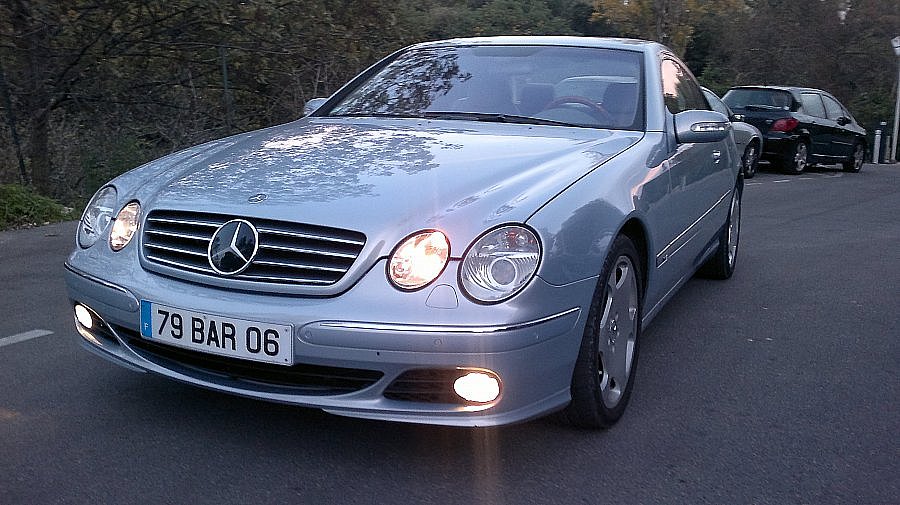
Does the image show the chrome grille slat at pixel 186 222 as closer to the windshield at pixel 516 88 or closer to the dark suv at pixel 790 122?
the windshield at pixel 516 88

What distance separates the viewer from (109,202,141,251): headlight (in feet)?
10.6

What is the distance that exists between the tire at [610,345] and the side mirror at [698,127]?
0.79m

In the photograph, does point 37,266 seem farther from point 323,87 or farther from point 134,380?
point 323,87

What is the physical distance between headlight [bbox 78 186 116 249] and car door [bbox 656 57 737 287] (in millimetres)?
2060

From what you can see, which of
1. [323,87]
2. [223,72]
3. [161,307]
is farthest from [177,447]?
[323,87]

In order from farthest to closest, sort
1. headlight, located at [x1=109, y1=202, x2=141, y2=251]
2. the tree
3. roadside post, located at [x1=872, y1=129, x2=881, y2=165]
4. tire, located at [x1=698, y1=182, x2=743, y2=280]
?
the tree
roadside post, located at [x1=872, y1=129, x2=881, y2=165]
tire, located at [x1=698, y1=182, x2=743, y2=280]
headlight, located at [x1=109, y1=202, x2=141, y2=251]

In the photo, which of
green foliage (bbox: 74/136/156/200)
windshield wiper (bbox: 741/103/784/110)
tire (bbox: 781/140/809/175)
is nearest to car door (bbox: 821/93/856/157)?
tire (bbox: 781/140/809/175)

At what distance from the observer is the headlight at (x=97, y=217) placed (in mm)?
3346

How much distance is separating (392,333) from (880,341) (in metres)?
2.99

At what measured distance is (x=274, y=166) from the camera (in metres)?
3.36

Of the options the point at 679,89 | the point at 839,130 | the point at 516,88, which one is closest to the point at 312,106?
the point at 516,88

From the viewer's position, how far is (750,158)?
13922 mm

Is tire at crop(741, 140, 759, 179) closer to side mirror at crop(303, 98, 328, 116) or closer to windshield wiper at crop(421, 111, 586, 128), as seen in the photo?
side mirror at crop(303, 98, 328, 116)

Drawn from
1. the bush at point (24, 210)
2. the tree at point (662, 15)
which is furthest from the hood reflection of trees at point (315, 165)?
the tree at point (662, 15)
